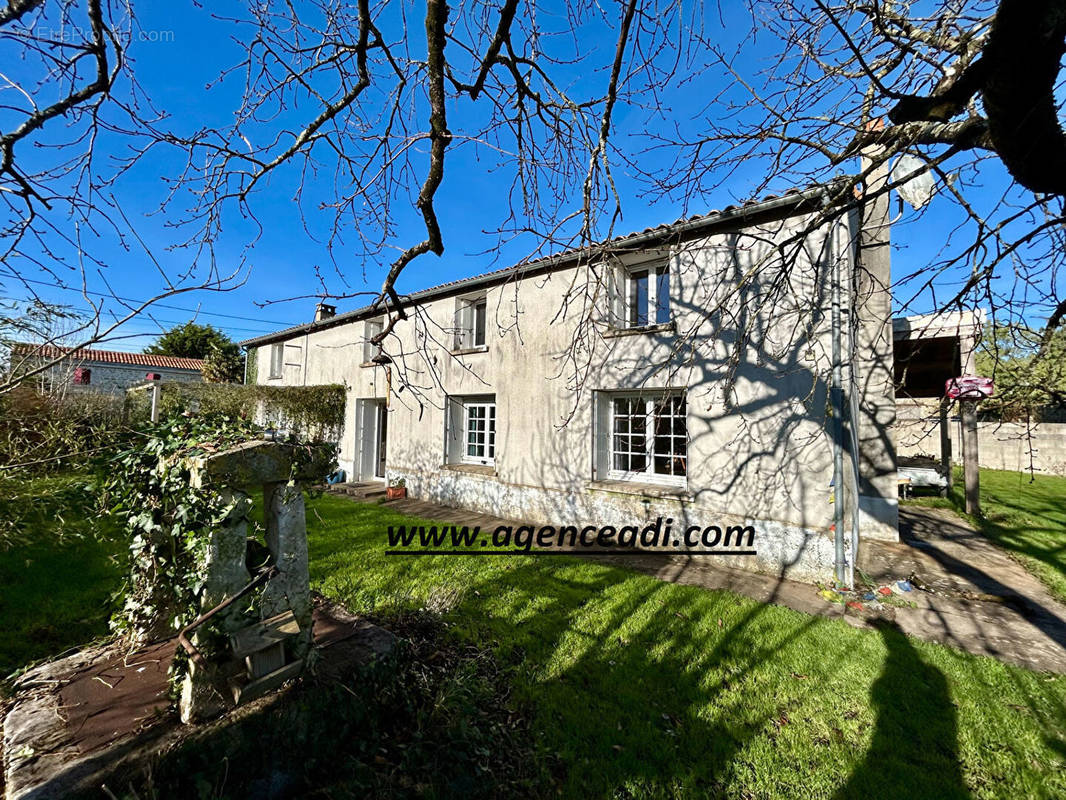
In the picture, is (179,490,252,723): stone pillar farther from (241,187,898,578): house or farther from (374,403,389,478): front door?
(374,403,389,478): front door

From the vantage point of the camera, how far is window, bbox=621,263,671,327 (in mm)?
7168

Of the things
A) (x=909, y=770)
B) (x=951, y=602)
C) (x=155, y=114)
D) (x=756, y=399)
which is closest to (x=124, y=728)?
(x=155, y=114)

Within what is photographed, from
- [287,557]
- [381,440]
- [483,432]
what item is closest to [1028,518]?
[483,432]

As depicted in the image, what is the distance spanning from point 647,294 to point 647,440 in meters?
2.61

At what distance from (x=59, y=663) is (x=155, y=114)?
364 centimetres

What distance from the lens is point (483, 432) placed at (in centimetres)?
962

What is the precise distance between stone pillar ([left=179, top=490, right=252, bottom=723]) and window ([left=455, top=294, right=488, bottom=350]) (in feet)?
24.1

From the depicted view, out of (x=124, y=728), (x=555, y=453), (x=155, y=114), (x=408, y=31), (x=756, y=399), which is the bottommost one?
(x=124, y=728)

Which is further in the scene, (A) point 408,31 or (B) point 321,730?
(A) point 408,31

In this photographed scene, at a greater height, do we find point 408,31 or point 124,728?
point 408,31

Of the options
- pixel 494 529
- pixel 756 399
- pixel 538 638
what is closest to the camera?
pixel 538 638

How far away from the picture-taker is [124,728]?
7.32 ft

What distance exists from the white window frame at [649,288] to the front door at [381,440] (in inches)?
319

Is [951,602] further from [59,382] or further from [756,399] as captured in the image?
[59,382]
